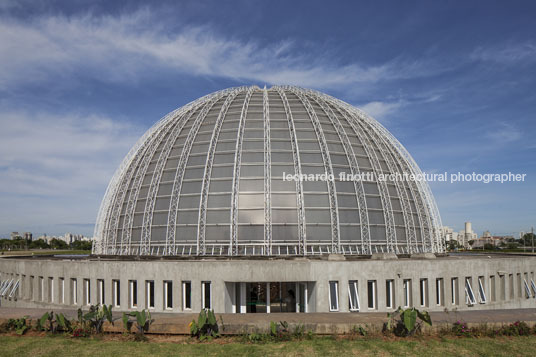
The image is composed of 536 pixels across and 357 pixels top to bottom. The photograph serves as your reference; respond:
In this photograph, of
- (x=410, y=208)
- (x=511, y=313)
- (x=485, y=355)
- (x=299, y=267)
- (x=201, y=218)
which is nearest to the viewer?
(x=485, y=355)

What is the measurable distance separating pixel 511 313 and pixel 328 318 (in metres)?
10.6

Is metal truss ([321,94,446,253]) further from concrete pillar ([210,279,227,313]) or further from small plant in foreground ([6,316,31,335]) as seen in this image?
small plant in foreground ([6,316,31,335])

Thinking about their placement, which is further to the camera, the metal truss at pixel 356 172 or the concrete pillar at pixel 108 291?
the metal truss at pixel 356 172

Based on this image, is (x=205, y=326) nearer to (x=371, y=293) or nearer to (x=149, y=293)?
(x=149, y=293)

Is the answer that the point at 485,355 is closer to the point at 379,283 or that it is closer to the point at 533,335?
the point at 533,335

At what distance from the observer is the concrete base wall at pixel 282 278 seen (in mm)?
31719

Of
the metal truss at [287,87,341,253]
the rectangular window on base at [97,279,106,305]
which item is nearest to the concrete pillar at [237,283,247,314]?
the metal truss at [287,87,341,253]

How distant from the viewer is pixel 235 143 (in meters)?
44.3

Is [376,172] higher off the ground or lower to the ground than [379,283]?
higher

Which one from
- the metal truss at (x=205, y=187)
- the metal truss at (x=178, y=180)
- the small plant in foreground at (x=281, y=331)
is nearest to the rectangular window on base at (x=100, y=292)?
the metal truss at (x=178, y=180)

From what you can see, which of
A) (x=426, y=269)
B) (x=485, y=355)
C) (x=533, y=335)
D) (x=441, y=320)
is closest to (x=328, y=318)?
(x=441, y=320)

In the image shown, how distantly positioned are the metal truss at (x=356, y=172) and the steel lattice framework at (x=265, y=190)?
112 mm

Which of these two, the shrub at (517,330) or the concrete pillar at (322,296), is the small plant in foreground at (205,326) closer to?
the concrete pillar at (322,296)

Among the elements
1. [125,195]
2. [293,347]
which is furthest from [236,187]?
[293,347]
